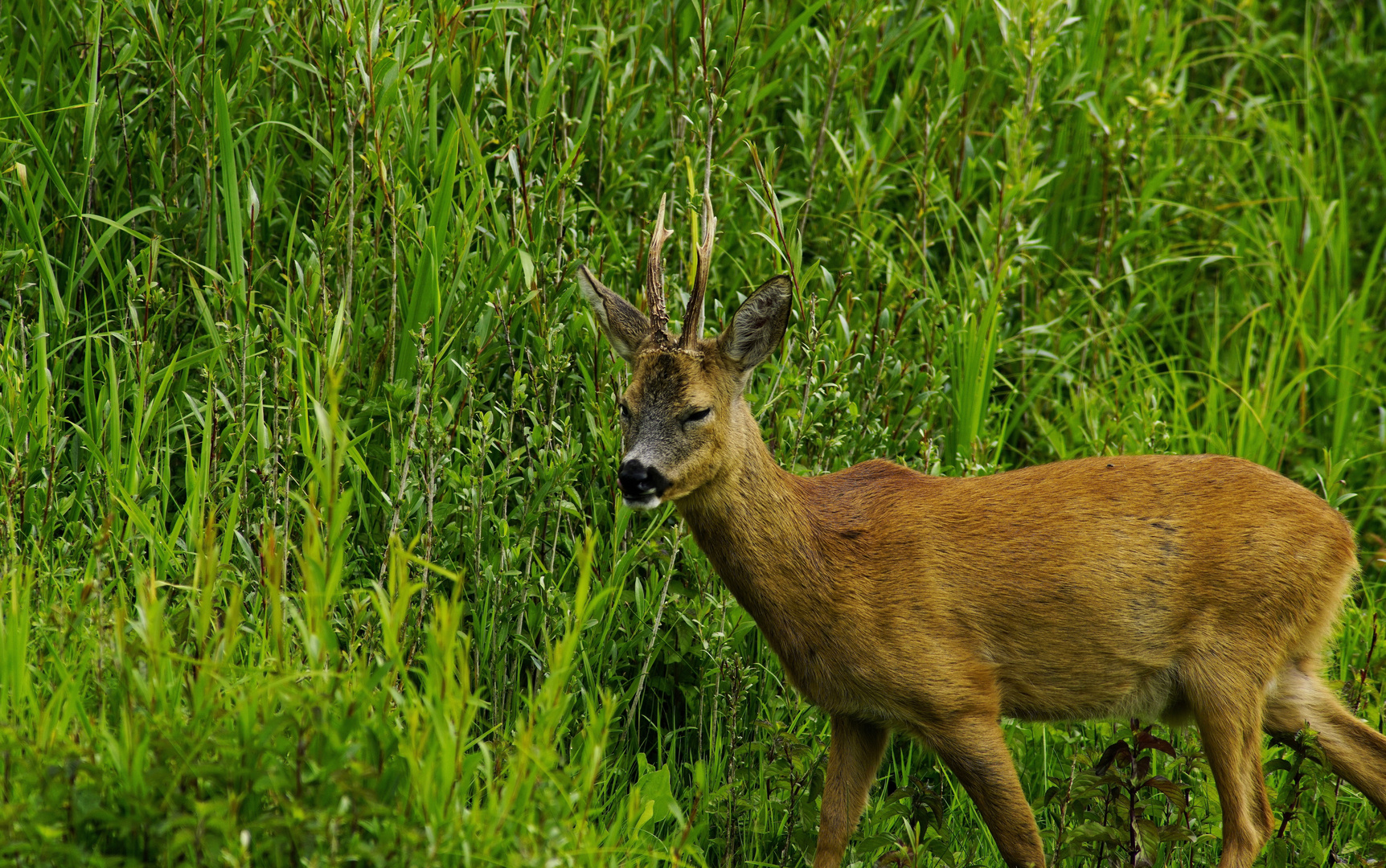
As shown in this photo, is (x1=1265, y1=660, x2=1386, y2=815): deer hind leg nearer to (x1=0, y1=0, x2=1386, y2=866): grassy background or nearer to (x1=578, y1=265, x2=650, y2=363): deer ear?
(x1=0, y1=0, x2=1386, y2=866): grassy background

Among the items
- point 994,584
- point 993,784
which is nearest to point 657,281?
point 994,584

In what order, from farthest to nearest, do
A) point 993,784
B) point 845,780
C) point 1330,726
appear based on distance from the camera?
1. point 1330,726
2. point 845,780
3. point 993,784

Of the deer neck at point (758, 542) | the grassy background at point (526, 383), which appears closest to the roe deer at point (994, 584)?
the deer neck at point (758, 542)

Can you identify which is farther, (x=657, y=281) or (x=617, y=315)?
(x=617, y=315)

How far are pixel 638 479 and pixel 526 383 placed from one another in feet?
3.12

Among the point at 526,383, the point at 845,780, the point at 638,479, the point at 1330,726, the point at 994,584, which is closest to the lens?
the point at 638,479

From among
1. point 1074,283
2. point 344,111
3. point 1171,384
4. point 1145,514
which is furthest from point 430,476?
point 1171,384

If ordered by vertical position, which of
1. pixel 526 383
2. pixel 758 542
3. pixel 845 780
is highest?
pixel 526 383

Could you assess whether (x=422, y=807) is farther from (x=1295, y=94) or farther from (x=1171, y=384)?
(x=1295, y=94)

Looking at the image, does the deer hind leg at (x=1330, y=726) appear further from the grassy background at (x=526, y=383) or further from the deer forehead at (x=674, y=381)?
the deer forehead at (x=674, y=381)

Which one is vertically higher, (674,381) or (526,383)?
(674,381)

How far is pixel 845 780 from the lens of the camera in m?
4.32

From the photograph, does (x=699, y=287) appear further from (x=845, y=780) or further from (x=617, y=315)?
(x=845, y=780)

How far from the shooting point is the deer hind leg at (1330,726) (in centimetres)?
446
